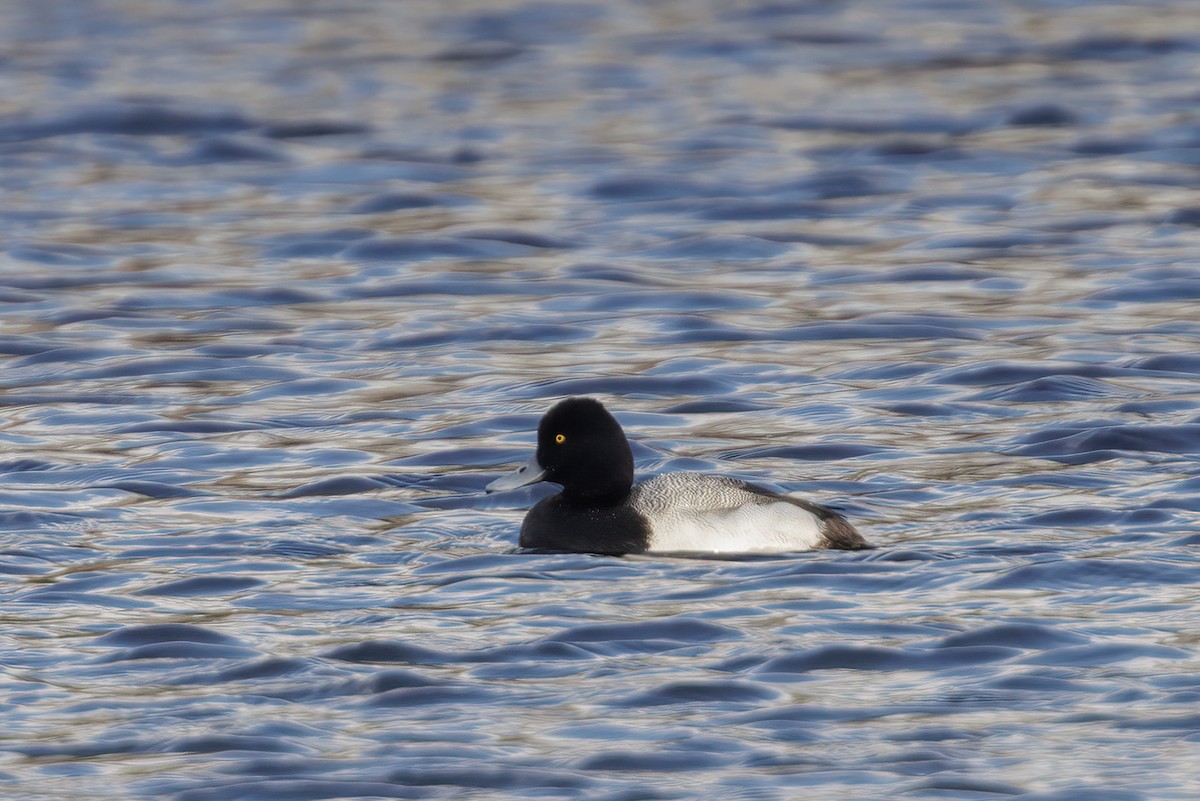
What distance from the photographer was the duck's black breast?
10344mm

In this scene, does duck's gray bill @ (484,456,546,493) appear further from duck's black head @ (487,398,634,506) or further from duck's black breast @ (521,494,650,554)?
duck's black breast @ (521,494,650,554)

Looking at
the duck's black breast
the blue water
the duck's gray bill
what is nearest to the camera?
the blue water

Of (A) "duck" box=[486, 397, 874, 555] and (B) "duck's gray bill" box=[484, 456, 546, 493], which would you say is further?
(B) "duck's gray bill" box=[484, 456, 546, 493]

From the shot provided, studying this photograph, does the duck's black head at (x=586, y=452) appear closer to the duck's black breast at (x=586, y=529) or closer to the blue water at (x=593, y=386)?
the duck's black breast at (x=586, y=529)

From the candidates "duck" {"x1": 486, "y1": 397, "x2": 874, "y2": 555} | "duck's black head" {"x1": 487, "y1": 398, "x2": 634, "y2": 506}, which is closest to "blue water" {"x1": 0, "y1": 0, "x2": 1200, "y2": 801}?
"duck" {"x1": 486, "y1": 397, "x2": 874, "y2": 555}

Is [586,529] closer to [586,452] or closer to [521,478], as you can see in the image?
[586,452]

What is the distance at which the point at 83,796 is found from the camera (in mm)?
7320

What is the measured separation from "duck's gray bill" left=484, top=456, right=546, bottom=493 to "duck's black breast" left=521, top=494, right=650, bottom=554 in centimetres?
31

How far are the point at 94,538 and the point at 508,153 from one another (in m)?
11.0

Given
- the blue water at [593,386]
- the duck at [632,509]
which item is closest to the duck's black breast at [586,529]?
the duck at [632,509]

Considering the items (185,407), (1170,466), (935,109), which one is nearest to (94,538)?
(185,407)

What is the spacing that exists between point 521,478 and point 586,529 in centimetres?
62

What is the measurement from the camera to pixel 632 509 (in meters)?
10.5

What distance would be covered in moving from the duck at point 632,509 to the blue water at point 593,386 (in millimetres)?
200
